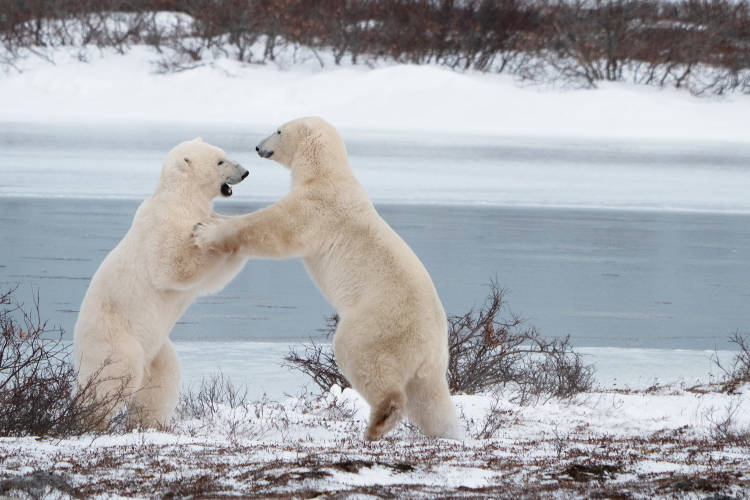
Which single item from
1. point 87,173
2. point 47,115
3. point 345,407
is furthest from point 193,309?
point 47,115

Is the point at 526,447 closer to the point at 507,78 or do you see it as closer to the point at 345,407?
the point at 345,407

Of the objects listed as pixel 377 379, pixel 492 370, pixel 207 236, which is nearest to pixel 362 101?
pixel 492 370

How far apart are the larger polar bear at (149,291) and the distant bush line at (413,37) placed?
25.3 metres

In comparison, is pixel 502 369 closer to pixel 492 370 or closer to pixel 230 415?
pixel 492 370

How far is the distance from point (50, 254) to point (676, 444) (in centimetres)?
690

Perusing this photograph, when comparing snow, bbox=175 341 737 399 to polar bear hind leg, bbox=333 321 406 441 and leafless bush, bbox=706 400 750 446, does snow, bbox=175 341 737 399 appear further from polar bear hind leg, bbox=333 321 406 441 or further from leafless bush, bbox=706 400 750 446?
polar bear hind leg, bbox=333 321 406 441

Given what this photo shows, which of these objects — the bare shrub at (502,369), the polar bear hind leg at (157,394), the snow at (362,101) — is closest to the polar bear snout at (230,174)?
the polar bear hind leg at (157,394)

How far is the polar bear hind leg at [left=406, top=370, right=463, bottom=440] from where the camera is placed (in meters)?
4.15

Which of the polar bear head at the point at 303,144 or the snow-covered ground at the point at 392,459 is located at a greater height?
the polar bear head at the point at 303,144

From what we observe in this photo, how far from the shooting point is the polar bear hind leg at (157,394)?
453 centimetres

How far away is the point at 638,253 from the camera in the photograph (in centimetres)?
1094

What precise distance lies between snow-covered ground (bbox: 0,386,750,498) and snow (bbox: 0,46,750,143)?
19486 millimetres

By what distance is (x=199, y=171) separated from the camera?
461 cm

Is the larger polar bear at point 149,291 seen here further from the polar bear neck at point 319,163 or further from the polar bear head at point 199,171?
the polar bear neck at point 319,163
